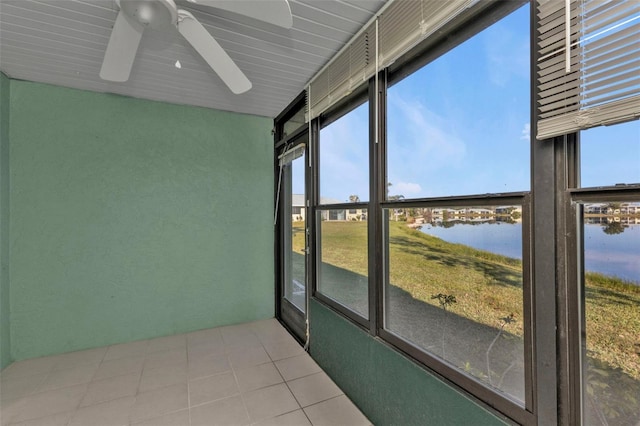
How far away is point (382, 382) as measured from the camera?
165 cm

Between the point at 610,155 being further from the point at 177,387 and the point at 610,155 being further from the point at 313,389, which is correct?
the point at 177,387

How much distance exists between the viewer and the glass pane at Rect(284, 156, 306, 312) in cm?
295

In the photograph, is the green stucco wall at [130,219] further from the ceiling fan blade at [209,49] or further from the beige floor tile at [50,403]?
the ceiling fan blade at [209,49]

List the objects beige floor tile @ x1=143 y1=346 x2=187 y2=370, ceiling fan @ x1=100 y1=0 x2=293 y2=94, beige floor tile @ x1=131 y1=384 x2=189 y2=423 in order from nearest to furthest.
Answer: ceiling fan @ x1=100 y1=0 x2=293 y2=94
beige floor tile @ x1=131 y1=384 x2=189 y2=423
beige floor tile @ x1=143 y1=346 x2=187 y2=370

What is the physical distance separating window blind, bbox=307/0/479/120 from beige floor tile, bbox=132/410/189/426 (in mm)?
2469

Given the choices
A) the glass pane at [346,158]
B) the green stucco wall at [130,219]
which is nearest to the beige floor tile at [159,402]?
the green stucco wall at [130,219]

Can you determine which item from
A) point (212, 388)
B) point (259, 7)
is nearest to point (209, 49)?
point (259, 7)

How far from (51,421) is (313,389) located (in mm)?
1760

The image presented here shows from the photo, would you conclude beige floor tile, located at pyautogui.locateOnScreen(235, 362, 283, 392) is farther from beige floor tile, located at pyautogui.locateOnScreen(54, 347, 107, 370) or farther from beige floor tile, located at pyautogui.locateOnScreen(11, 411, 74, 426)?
beige floor tile, located at pyautogui.locateOnScreen(54, 347, 107, 370)

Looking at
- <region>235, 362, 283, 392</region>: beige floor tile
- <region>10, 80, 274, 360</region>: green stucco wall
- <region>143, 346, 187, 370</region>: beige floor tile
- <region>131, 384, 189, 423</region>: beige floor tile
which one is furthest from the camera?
<region>10, 80, 274, 360</region>: green stucco wall

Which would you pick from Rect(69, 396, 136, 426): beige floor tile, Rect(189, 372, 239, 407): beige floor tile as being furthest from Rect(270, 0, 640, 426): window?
Rect(69, 396, 136, 426): beige floor tile

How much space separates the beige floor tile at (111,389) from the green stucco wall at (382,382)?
150cm

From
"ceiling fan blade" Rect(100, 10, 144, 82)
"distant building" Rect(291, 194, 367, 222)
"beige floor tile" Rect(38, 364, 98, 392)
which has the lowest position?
"beige floor tile" Rect(38, 364, 98, 392)

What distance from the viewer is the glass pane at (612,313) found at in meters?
0.79
